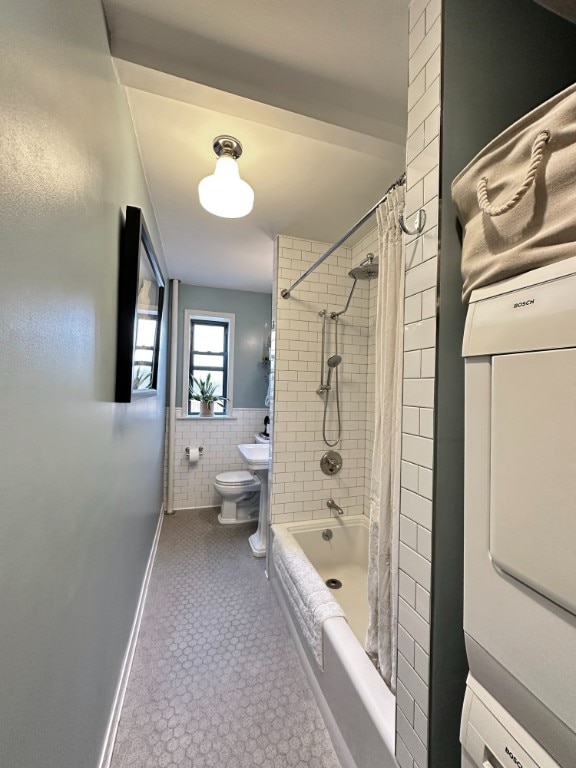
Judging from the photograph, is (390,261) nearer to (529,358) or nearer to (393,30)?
(393,30)

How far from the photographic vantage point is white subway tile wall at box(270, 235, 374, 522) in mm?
2221

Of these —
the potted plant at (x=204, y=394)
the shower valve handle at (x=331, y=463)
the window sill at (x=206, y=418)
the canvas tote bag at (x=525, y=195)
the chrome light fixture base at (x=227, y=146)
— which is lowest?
the shower valve handle at (x=331, y=463)

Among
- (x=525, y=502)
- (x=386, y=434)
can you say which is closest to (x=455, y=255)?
(x=525, y=502)

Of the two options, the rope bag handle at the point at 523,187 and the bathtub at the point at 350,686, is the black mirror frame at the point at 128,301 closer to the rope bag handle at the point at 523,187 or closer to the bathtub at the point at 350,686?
the rope bag handle at the point at 523,187

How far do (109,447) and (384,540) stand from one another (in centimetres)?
115

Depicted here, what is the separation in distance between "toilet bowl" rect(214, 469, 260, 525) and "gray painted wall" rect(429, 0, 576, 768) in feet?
8.01

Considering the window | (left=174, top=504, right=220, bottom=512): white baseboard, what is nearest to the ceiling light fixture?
the window

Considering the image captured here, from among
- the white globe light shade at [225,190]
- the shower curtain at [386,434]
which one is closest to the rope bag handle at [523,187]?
the shower curtain at [386,434]

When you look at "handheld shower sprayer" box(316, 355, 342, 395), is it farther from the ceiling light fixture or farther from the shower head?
the ceiling light fixture

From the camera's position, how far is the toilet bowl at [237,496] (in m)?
3.10

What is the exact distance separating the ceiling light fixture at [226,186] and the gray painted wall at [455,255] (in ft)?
2.82

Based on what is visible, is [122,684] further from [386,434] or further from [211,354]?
[211,354]

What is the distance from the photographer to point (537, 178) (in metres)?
0.54

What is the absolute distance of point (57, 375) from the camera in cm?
69
